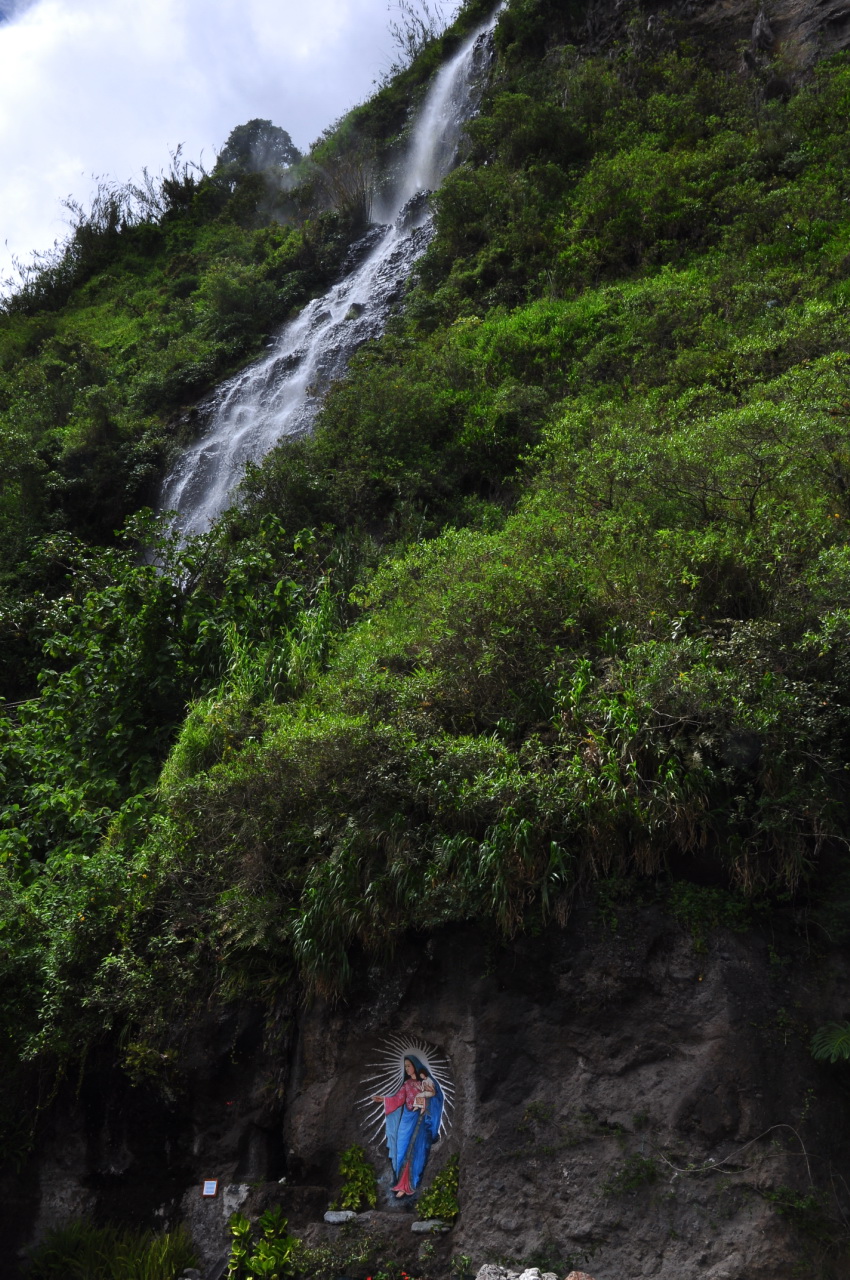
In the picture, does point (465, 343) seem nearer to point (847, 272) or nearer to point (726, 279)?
point (726, 279)

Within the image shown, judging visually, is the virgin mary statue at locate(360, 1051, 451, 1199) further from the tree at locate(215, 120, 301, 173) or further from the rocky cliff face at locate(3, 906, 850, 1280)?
the tree at locate(215, 120, 301, 173)

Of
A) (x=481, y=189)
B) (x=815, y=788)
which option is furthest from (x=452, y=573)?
(x=481, y=189)

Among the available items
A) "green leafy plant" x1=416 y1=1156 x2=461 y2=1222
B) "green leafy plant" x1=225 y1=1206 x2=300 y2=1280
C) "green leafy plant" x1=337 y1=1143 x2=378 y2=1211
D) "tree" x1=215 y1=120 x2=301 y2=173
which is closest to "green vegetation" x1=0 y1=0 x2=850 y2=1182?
"green leafy plant" x1=337 y1=1143 x2=378 y2=1211

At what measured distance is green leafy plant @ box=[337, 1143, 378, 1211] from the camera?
6.87 meters

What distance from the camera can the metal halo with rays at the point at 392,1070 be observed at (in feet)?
23.0

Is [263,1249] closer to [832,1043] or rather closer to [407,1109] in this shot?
[407,1109]

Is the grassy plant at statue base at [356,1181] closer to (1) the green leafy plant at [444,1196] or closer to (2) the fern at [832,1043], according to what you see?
(1) the green leafy plant at [444,1196]

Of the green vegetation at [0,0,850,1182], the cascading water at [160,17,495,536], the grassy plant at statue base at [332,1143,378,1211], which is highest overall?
the cascading water at [160,17,495,536]

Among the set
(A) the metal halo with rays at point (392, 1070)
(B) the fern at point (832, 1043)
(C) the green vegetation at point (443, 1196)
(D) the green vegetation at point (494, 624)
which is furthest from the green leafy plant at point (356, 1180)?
(B) the fern at point (832, 1043)

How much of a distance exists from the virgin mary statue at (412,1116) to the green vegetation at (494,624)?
0.90 metres

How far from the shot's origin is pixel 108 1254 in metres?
7.31

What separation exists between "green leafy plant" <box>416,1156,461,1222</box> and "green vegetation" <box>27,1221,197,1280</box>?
203 centimetres

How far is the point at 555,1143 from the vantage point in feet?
20.5

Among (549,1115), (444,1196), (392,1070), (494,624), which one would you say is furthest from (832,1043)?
(494,624)
